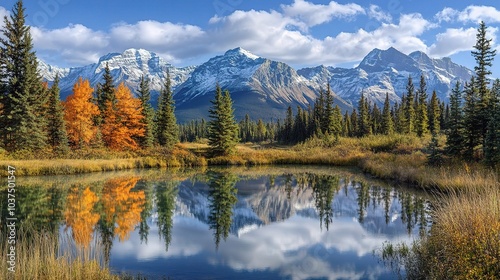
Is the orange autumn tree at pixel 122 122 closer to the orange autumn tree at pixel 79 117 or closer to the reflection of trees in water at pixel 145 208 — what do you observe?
the orange autumn tree at pixel 79 117

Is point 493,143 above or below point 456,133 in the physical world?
below

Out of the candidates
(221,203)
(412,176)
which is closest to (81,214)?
(221,203)

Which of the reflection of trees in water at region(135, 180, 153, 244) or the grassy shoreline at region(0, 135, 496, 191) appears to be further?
the grassy shoreline at region(0, 135, 496, 191)

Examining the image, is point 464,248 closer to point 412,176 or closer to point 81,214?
point 81,214

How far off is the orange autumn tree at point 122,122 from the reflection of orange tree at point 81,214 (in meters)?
28.1

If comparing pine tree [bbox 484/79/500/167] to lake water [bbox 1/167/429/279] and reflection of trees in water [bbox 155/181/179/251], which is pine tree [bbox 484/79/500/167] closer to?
lake water [bbox 1/167/429/279]

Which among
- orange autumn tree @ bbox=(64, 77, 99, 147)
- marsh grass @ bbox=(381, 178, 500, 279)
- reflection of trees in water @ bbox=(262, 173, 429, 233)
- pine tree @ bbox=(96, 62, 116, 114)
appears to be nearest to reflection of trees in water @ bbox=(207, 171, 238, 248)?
reflection of trees in water @ bbox=(262, 173, 429, 233)

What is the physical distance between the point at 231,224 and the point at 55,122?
127 ft

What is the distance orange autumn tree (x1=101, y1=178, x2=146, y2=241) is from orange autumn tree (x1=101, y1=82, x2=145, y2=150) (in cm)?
2400

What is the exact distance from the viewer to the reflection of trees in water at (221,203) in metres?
16.7

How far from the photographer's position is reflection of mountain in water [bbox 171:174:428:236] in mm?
17844

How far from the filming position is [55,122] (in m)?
47.7

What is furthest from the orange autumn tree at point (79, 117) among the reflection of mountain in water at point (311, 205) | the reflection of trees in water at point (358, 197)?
the reflection of trees in water at point (358, 197)

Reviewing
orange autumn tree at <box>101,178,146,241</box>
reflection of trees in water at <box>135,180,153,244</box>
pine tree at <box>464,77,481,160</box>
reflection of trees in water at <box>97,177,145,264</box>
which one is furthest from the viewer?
pine tree at <box>464,77,481,160</box>
